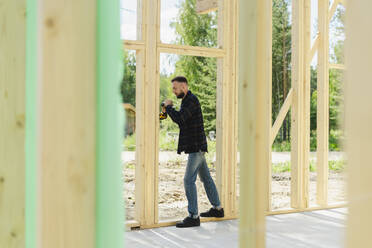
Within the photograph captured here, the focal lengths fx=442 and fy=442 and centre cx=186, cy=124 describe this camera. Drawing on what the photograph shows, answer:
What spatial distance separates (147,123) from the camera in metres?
5.12

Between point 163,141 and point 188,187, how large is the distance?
3717mm

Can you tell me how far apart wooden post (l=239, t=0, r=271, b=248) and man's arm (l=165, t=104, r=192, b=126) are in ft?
12.0

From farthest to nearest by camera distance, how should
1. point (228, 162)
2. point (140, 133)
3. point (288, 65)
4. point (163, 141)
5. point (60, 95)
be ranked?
point (288, 65), point (163, 141), point (228, 162), point (140, 133), point (60, 95)

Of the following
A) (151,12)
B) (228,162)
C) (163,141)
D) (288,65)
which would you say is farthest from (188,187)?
(288,65)

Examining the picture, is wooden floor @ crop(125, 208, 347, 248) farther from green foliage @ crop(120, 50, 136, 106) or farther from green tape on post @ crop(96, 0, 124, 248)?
green tape on post @ crop(96, 0, 124, 248)

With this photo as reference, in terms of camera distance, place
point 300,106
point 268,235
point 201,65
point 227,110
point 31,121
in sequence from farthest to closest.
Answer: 1. point 201,65
2. point 300,106
3. point 227,110
4. point 268,235
5. point 31,121

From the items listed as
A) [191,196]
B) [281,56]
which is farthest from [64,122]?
[281,56]

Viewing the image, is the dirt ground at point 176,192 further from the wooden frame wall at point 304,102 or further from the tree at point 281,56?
the tree at point 281,56

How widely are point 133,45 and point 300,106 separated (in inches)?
103

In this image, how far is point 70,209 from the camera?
Answer: 3.99 feet

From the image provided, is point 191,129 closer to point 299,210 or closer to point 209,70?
point 299,210

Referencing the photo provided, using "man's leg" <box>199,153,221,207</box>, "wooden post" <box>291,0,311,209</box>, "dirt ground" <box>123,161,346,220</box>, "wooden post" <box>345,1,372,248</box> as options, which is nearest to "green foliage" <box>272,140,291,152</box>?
"dirt ground" <box>123,161,346,220</box>

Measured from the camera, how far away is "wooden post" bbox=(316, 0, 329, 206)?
6.41 meters

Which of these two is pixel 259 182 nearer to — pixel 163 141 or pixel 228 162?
pixel 228 162
